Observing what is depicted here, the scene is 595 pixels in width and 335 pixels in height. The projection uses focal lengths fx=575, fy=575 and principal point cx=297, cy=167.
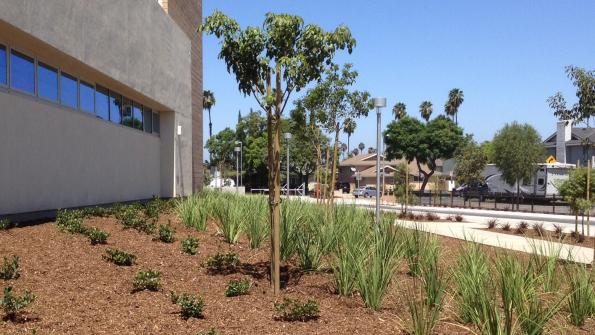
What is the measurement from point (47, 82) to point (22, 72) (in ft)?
3.85

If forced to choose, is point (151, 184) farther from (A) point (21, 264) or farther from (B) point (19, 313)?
(B) point (19, 313)

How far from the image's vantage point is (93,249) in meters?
8.25

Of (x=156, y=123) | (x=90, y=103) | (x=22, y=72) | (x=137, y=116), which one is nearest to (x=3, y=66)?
(x=22, y=72)

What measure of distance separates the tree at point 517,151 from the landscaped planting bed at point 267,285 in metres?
41.9

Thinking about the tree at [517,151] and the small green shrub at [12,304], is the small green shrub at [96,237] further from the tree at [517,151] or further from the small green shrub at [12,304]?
the tree at [517,151]

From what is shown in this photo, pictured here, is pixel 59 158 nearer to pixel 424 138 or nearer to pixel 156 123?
pixel 156 123

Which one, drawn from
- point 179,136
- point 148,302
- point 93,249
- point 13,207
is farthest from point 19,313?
point 179,136

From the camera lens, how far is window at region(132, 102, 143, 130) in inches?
744

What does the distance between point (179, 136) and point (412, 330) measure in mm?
18717

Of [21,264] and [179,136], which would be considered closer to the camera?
[21,264]

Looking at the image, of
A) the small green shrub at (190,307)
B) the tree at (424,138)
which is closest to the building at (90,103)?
the small green shrub at (190,307)

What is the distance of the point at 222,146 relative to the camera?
245ft

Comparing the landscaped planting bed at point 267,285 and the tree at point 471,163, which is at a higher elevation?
the tree at point 471,163

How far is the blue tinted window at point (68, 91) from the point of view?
43.0 feet
